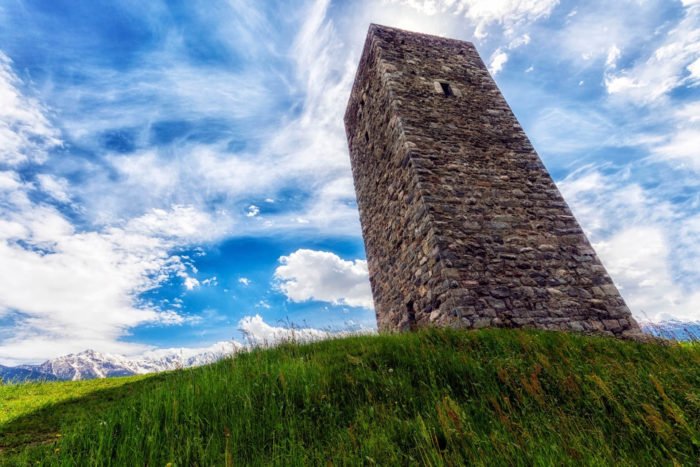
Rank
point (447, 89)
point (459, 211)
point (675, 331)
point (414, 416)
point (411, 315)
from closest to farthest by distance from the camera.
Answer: point (414, 416), point (675, 331), point (459, 211), point (411, 315), point (447, 89)

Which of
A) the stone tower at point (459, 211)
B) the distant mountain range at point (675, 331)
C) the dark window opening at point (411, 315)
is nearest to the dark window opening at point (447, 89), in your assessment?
the stone tower at point (459, 211)

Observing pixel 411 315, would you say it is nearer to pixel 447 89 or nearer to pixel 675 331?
pixel 675 331

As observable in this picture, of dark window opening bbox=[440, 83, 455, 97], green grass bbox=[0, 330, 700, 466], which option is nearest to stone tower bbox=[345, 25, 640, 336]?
dark window opening bbox=[440, 83, 455, 97]

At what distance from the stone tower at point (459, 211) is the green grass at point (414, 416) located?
2174mm

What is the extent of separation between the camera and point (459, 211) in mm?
7191

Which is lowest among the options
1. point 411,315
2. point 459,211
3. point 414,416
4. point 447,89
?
point 414,416

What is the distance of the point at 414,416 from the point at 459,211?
5334mm

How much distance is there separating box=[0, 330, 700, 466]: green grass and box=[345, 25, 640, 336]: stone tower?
217cm

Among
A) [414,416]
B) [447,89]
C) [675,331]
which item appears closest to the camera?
[414,416]

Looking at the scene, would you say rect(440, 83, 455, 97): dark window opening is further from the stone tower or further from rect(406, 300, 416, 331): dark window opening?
rect(406, 300, 416, 331): dark window opening

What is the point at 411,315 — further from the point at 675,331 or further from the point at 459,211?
the point at 675,331

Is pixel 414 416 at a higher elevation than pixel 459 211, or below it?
below

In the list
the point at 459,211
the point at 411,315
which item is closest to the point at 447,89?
the point at 459,211

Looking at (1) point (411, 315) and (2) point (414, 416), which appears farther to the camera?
(1) point (411, 315)
